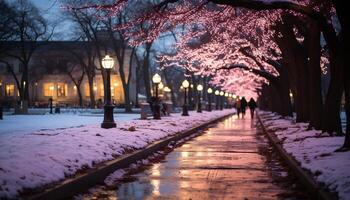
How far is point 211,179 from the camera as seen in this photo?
11273 millimetres

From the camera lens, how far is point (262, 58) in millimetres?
38656

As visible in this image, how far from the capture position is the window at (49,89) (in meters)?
102

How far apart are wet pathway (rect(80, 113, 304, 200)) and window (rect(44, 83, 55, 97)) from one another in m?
87.9

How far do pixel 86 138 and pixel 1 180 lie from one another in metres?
7.15

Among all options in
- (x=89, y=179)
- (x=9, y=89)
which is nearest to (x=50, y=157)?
(x=89, y=179)

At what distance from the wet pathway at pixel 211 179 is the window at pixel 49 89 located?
8793 cm

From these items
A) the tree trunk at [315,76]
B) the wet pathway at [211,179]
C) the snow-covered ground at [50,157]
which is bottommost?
the wet pathway at [211,179]

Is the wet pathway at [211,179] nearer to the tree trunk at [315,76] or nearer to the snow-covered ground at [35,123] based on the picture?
the tree trunk at [315,76]

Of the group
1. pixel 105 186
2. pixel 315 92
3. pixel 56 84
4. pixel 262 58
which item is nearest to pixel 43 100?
pixel 56 84

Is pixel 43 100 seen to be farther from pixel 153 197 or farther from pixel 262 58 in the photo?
pixel 153 197

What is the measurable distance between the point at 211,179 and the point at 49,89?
9402cm

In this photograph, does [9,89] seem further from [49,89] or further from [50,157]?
[50,157]

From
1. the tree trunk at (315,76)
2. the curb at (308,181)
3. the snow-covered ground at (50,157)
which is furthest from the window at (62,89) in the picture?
the curb at (308,181)

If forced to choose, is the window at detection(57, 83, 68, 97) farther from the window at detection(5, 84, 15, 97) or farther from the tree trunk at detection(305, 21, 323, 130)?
the tree trunk at detection(305, 21, 323, 130)
